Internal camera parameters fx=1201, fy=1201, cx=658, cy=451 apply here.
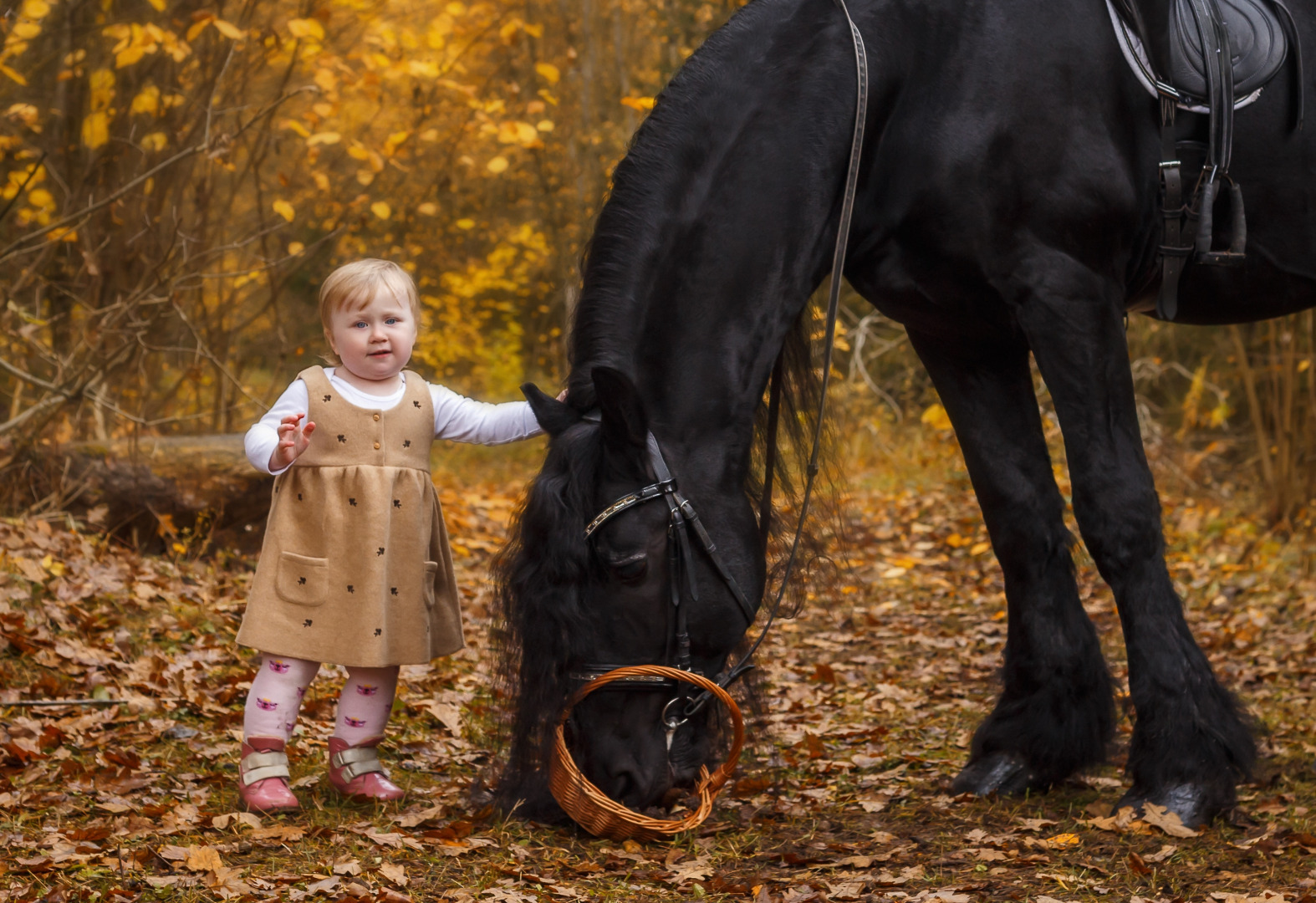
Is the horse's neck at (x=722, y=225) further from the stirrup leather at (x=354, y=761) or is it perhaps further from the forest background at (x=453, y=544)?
the stirrup leather at (x=354, y=761)

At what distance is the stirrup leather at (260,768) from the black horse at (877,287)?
26.1 inches

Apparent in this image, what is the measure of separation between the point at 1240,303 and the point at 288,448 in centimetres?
272

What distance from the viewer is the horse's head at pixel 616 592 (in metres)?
2.78

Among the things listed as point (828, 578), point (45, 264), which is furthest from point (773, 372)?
point (45, 264)

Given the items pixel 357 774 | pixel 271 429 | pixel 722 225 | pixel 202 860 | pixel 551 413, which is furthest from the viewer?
pixel 357 774

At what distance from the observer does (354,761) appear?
330cm

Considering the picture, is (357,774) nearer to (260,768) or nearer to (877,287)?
(260,768)

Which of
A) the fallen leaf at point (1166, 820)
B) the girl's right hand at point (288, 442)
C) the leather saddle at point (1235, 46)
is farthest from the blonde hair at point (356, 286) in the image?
the fallen leaf at point (1166, 820)

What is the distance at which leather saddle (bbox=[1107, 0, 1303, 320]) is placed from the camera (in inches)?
128

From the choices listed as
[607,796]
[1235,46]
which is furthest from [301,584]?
[1235,46]

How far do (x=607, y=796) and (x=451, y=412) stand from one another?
1123 millimetres

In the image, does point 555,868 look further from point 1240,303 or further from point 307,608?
point 1240,303

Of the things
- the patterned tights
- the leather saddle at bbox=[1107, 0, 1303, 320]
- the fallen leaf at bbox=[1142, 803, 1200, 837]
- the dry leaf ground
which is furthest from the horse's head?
the leather saddle at bbox=[1107, 0, 1303, 320]

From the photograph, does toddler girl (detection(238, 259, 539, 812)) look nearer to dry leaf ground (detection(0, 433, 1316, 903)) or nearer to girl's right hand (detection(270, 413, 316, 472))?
girl's right hand (detection(270, 413, 316, 472))
